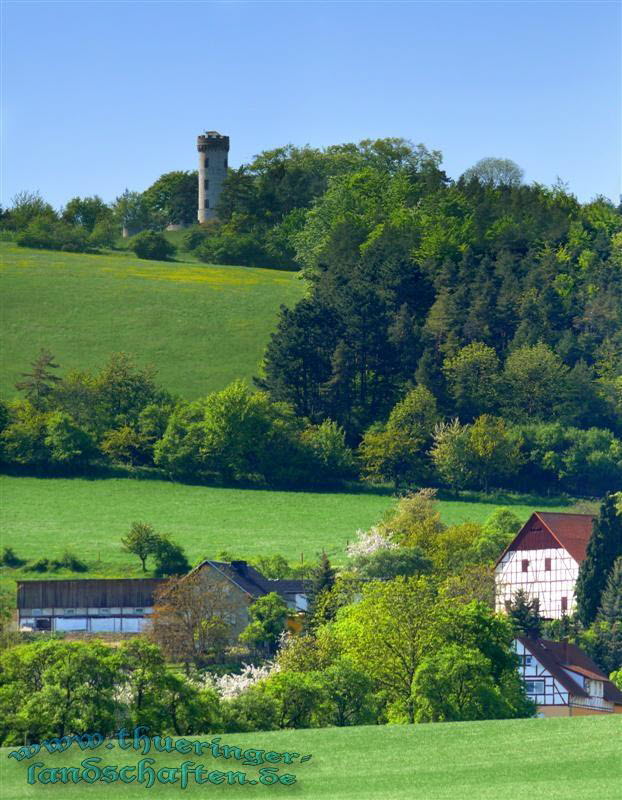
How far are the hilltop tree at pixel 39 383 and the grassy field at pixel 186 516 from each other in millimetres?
9527

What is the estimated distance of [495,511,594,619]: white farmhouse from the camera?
75.7 meters

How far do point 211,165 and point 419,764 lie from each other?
149551mm

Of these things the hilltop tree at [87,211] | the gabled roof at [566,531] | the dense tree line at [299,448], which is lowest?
the gabled roof at [566,531]

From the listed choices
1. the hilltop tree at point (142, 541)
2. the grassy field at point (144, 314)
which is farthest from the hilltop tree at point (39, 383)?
the hilltop tree at point (142, 541)

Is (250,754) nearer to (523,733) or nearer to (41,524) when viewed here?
(523,733)

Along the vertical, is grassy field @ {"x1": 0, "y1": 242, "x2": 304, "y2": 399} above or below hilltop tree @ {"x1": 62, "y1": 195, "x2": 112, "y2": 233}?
below

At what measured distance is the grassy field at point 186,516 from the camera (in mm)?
80875

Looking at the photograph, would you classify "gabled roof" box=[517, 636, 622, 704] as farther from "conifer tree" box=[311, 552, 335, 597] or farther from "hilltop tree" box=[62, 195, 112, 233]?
"hilltop tree" box=[62, 195, 112, 233]

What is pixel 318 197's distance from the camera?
485ft

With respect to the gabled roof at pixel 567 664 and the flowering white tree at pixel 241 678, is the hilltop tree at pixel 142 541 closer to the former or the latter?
the flowering white tree at pixel 241 678

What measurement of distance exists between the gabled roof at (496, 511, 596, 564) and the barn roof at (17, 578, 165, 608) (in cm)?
1549

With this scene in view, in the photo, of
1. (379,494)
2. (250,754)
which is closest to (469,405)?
(379,494)

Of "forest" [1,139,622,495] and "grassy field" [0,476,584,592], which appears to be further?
"forest" [1,139,622,495]

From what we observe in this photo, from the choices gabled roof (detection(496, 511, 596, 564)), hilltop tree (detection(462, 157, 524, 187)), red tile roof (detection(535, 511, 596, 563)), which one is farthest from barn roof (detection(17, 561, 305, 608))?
hilltop tree (detection(462, 157, 524, 187))
